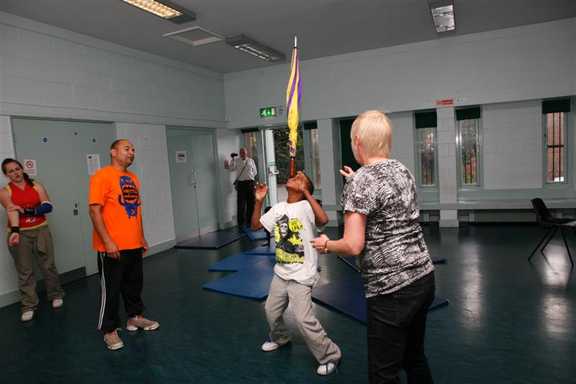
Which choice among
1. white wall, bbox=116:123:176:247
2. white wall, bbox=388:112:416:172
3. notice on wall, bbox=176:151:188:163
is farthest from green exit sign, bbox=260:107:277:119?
white wall, bbox=388:112:416:172

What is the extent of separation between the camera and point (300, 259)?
96.1 inches

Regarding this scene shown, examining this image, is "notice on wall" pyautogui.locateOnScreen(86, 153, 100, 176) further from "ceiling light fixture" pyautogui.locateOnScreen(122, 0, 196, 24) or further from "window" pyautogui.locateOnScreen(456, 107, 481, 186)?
"window" pyautogui.locateOnScreen(456, 107, 481, 186)

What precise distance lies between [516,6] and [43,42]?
20.0ft

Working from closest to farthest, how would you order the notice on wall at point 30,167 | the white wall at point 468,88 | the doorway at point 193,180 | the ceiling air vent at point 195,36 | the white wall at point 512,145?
the notice on wall at point 30,167 < the ceiling air vent at point 195,36 < the white wall at point 468,88 < the white wall at point 512,145 < the doorway at point 193,180

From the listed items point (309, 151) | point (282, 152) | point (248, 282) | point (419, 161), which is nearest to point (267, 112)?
point (309, 151)

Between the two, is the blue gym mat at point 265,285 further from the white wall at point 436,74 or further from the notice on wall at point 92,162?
the white wall at point 436,74

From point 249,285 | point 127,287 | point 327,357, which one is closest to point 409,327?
point 327,357

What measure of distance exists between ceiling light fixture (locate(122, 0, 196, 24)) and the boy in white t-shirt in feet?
10.0

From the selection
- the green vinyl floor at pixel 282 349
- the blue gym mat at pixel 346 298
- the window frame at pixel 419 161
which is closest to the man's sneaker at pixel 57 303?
the green vinyl floor at pixel 282 349

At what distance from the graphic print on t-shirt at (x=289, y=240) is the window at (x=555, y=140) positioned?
241 inches

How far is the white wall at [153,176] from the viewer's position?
603 centimetres

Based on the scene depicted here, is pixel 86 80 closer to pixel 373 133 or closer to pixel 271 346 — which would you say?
pixel 271 346

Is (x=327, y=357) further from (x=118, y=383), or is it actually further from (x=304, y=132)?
(x=304, y=132)

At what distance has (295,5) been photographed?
4742 millimetres
